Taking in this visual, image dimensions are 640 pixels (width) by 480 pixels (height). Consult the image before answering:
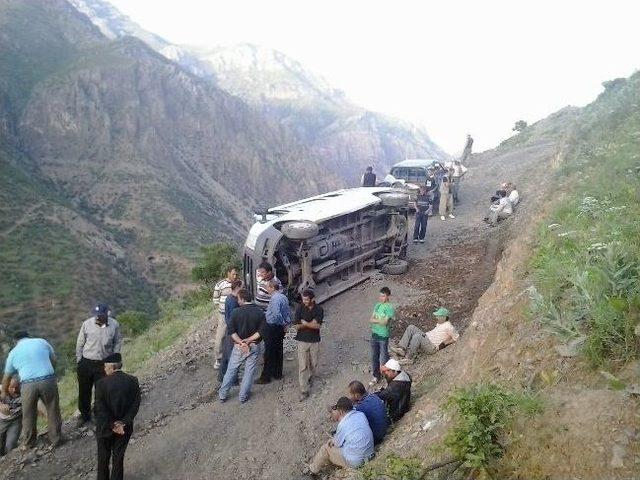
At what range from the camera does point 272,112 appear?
148375 mm

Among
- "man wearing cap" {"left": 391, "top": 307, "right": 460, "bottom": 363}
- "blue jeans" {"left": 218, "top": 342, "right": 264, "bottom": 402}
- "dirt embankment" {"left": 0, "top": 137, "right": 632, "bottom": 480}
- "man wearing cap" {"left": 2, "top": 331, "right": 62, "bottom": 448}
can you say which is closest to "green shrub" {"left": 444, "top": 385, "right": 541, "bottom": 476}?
"dirt embankment" {"left": 0, "top": 137, "right": 632, "bottom": 480}

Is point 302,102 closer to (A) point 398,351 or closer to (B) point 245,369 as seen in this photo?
(A) point 398,351

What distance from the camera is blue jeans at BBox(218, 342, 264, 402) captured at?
26.1 ft

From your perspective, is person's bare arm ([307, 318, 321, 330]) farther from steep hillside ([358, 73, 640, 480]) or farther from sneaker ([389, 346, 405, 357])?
sneaker ([389, 346, 405, 357])

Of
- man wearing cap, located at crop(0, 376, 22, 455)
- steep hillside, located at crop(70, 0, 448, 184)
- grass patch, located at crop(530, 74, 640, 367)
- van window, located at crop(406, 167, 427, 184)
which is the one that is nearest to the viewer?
grass patch, located at crop(530, 74, 640, 367)

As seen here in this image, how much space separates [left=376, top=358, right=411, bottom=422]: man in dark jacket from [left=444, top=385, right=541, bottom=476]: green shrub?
249 cm

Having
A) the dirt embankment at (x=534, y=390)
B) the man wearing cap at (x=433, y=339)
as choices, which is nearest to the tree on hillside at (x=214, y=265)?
the man wearing cap at (x=433, y=339)

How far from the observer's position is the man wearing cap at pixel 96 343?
7.60 m

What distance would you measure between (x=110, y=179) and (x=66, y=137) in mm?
12329

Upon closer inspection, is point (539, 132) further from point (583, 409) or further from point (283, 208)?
point (583, 409)

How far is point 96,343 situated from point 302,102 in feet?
Answer: 509

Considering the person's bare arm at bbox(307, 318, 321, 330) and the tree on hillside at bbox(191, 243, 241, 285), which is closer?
the person's bare arm at bbox(307, 318, 321, 330)

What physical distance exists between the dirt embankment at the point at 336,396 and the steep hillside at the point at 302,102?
116 m

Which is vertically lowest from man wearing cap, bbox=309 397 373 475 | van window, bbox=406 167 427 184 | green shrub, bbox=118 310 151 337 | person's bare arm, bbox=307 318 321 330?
green shrub, bbox=118 310 151 337
